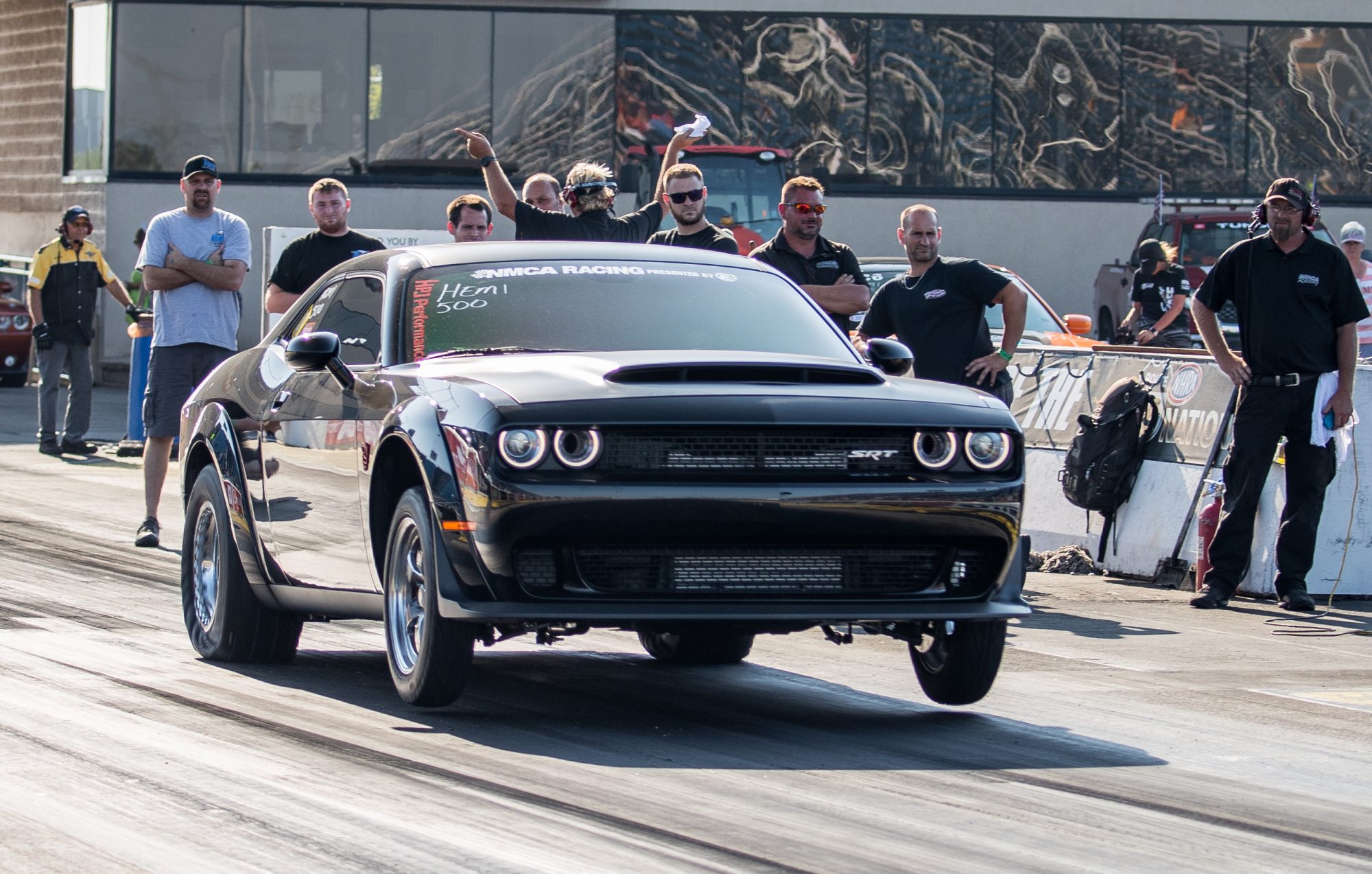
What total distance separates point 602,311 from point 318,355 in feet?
3.10

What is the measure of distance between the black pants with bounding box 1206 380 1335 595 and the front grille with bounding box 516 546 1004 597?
4.44 metres

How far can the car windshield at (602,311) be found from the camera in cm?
709

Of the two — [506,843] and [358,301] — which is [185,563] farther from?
[506,843]

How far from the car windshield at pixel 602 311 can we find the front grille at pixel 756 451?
920 millimetres

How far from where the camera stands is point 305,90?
3238 centimetres

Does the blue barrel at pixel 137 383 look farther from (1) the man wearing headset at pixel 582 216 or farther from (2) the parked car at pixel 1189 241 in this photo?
(2) the parked car at pixel 1189 241

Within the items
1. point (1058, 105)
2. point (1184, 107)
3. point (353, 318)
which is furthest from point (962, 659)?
point (1184, 107)

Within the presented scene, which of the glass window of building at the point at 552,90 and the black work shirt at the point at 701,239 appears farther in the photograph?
the glass window of building at the point at 552,90

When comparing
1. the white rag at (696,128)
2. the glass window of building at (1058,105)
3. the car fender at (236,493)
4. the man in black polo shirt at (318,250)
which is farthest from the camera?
the glass window of building at (1058,105)

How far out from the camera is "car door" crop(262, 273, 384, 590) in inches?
279

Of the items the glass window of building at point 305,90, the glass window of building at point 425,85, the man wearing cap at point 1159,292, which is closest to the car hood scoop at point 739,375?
the man wearing cap at point 1159,292

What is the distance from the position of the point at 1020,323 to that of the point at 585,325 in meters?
3.96

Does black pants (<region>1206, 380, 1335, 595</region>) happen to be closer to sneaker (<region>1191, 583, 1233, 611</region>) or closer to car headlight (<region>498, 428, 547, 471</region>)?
sneaker (<region>1191, 583, 1233, 611</region>)

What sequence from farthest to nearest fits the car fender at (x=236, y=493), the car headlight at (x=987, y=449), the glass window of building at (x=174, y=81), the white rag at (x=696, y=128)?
the glass window of building at (x=174, y=81) < the white rag at (x=696, y=128) < the car fender at (x=236, y=493) < the car headlight at (x=987, y=449)
